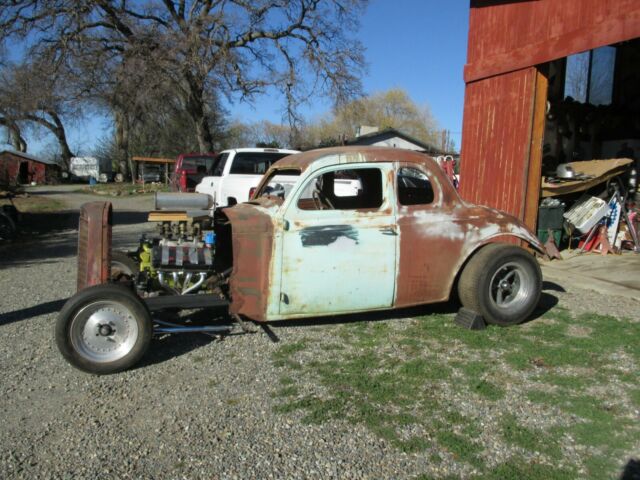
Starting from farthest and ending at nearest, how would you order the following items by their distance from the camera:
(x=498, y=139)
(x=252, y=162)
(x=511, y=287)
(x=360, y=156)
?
(x=252, y=162), (x=498, y=139), (x=511, y=287), (x=360, y=156)

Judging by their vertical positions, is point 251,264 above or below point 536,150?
below

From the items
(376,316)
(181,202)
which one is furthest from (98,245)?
(376,316)

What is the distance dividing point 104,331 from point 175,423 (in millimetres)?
1128

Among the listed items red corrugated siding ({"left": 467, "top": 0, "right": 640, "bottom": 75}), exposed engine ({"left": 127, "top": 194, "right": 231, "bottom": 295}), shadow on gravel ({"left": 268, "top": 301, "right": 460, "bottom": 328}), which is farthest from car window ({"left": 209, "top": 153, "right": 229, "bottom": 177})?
shadow on gravel ({"left": 268, "top": 301, "right": 460, "bottom": 328})

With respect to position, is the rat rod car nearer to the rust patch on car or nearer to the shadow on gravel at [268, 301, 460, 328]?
the rust patch on car

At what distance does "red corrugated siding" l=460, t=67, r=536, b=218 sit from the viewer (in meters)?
8.54

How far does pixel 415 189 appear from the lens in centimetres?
538

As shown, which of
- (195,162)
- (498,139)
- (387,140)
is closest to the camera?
(498,139)

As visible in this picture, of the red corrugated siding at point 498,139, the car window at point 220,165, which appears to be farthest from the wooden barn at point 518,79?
the car window at point 220,165

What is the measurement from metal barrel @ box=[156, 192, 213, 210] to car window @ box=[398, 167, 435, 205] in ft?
6.42

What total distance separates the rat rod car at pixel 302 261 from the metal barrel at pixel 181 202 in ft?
0.03

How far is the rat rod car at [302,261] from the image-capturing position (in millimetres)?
4121

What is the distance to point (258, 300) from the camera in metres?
4.51

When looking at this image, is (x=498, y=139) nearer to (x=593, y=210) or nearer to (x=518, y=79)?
(x=518, y=79)
